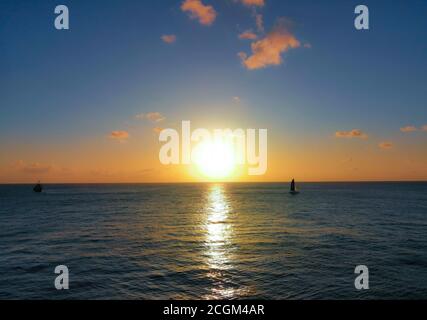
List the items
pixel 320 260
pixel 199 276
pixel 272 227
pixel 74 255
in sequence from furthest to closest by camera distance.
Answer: pixel 272 227, pixel 74 255, pixel 320 260, pixel 199 276

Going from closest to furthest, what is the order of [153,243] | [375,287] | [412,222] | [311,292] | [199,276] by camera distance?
[311,292] → [375,287] → [199,276] → [153,243] → [412,222]

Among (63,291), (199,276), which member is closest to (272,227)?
(199,276)

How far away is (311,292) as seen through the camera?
20.3 m

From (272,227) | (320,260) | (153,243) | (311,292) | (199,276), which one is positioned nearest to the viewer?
(311,292)

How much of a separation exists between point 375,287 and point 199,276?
1208 cm

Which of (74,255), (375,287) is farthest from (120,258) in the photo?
(375,287)

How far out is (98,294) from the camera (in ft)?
66.5

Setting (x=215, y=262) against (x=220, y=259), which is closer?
(x=215, y=262)

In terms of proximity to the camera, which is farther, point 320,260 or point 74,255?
point 74,255

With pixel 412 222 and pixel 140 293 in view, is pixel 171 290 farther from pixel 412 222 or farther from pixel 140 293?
pixel 412 222

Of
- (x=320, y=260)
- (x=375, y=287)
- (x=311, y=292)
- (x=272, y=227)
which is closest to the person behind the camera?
(x=311, y=292)

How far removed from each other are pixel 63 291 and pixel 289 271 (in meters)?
16.0

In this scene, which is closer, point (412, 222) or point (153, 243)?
point (153, 243)

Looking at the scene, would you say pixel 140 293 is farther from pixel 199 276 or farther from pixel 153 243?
pixel 153 243
